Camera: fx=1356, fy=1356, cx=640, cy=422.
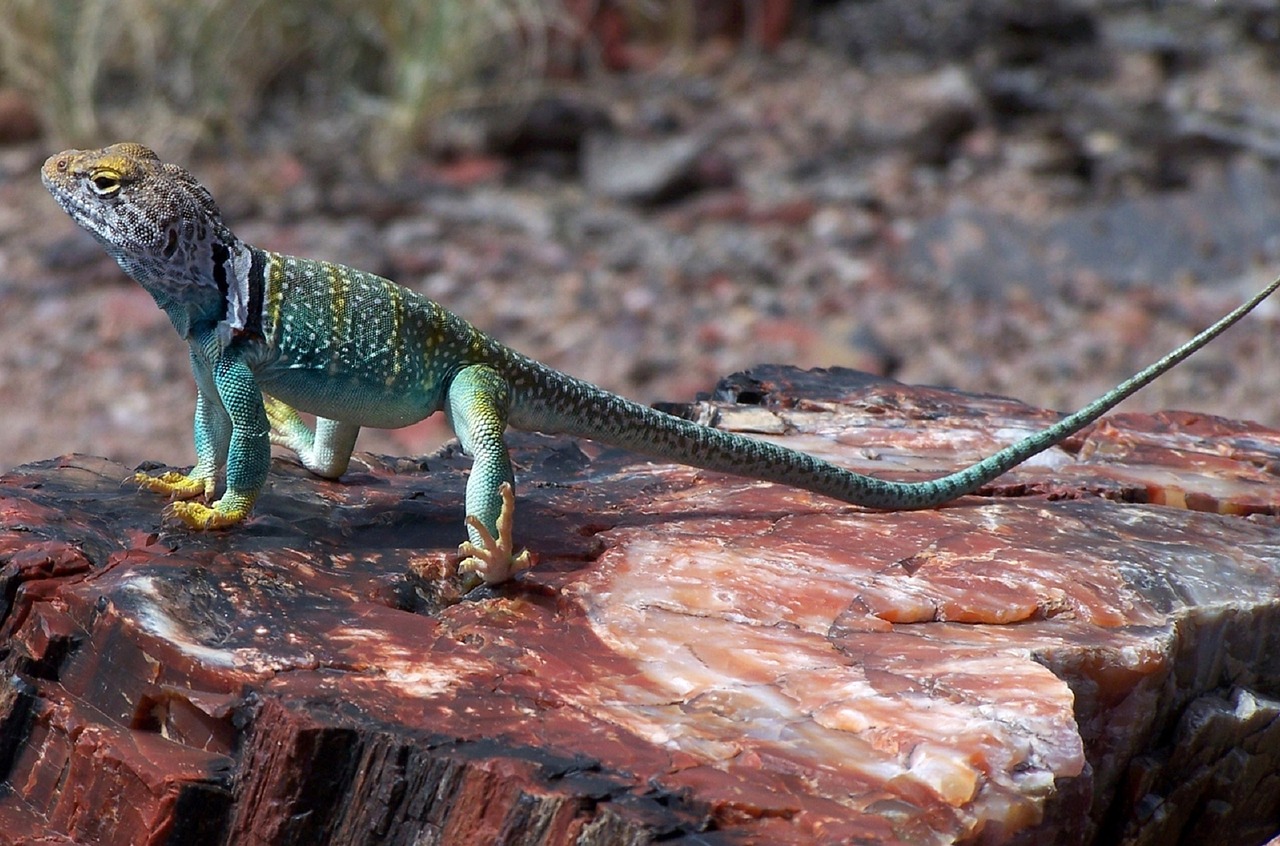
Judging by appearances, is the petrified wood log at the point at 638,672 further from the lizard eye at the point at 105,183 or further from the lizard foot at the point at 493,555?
the lizard eye at the point at 105,183

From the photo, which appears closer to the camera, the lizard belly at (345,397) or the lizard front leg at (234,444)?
the lizard front leg at (234,444)

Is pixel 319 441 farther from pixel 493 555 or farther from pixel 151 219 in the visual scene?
pixel 493 555

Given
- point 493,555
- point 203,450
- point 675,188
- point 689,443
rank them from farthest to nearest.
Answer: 1. point 675,188
2. point 689,443
3. point 203,450
4. point 493,555

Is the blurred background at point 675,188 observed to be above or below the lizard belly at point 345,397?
above

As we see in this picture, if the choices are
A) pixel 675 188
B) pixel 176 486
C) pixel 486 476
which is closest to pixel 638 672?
pixel 486 476

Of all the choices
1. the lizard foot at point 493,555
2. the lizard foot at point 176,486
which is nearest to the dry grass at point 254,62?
the lizard foot at point 176,486

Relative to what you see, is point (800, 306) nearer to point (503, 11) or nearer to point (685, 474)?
point (503, 11)
